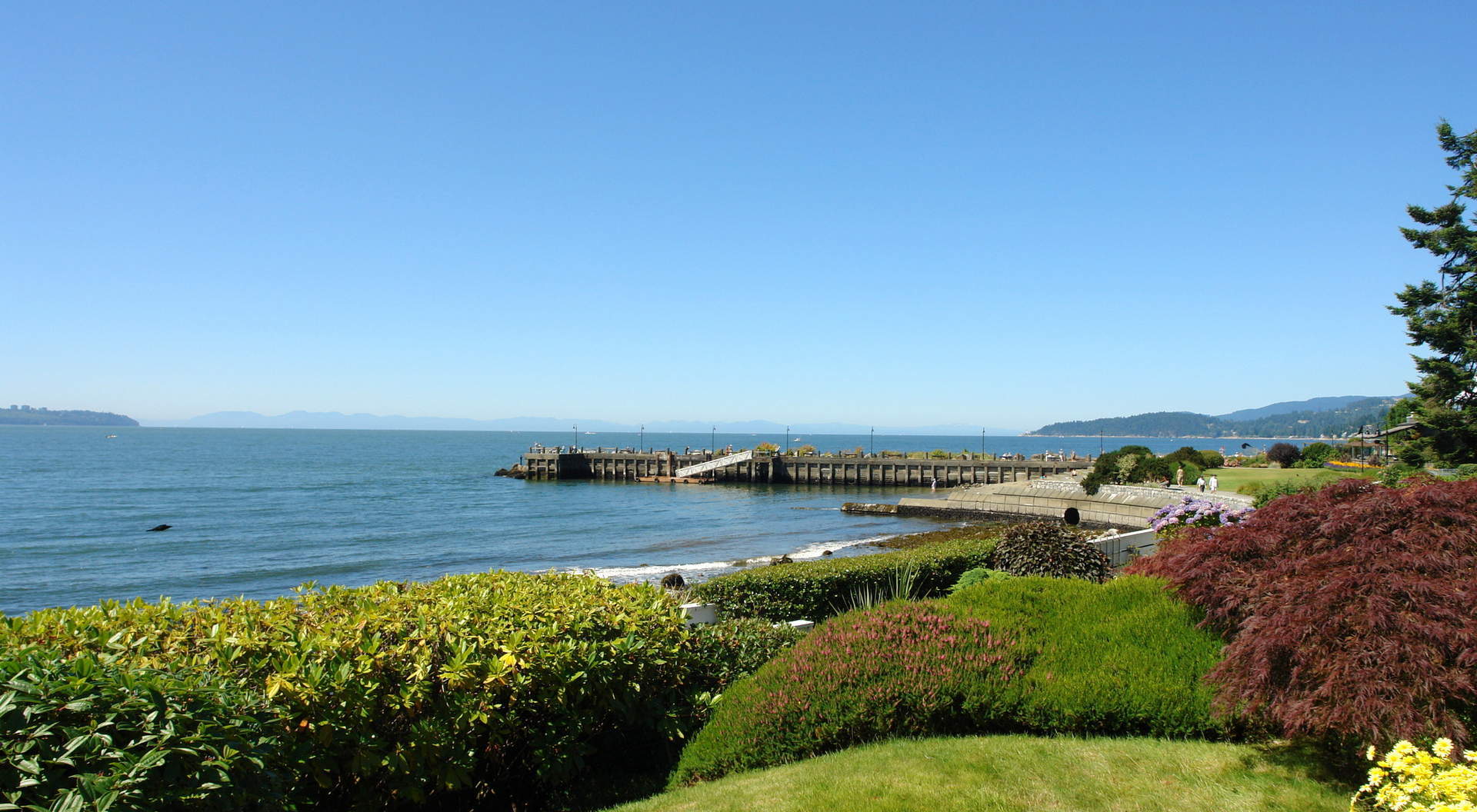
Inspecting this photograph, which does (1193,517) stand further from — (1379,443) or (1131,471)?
(1379,443)

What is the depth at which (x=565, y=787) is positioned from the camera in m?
5.53

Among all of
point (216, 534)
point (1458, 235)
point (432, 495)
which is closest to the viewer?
point (1458, 235)

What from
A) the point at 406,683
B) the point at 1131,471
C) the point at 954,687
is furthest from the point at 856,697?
the point at 1131,471

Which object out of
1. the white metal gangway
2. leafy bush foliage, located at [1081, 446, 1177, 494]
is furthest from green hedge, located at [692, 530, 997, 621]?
the white metal gangway

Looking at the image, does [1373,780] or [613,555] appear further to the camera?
[613,555]

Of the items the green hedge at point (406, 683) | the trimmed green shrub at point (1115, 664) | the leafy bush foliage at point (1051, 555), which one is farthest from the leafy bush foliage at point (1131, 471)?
the green hedge at point (406, 683)

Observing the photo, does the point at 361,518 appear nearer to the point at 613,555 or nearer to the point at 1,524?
the point at 1,524

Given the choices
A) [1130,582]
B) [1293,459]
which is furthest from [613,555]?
[1293,459]

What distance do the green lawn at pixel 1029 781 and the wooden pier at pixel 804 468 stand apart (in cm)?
5303

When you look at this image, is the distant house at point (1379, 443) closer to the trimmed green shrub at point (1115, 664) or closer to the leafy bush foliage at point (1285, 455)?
the leafy bush foliage at point (1285, 455)

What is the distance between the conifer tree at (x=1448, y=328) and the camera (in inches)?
991

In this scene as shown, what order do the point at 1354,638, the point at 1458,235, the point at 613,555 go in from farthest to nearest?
the point at 613,555, the point at 1458,235, the point at 1354,638

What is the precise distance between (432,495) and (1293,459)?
52.2m

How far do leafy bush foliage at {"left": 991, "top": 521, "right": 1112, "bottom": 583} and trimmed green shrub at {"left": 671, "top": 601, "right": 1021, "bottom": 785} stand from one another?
691 centimetres
